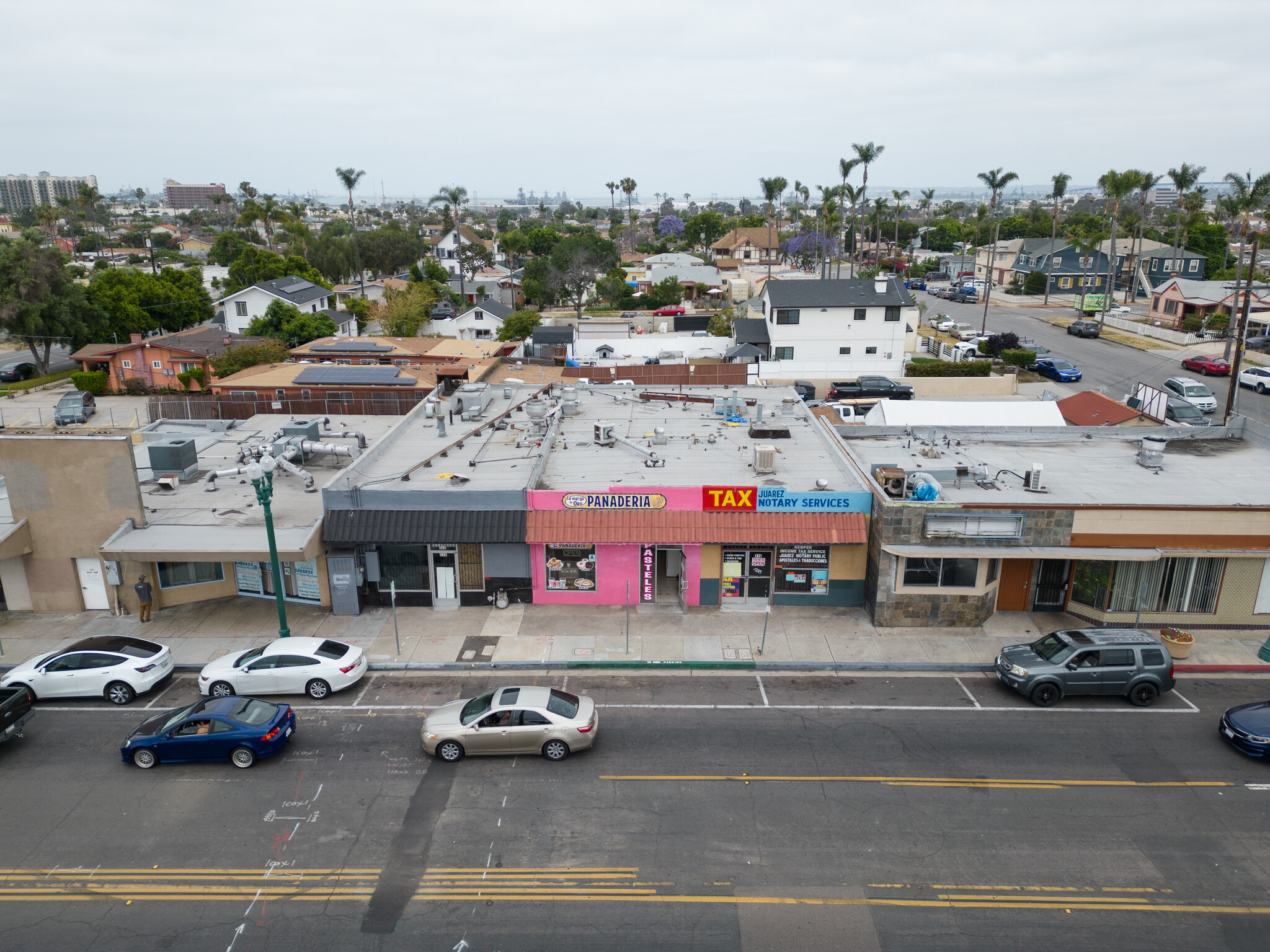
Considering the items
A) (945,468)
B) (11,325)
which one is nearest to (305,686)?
(945,468)

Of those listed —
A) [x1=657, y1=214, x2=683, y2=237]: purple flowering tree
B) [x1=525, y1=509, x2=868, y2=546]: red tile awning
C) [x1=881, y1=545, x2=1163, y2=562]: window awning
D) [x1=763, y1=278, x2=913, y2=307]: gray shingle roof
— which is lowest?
[x1=881, y1=545, x2=1163, y2=562]: window awning

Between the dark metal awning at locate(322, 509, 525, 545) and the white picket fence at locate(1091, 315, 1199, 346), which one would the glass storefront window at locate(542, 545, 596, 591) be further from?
the white picket fence at locate(1091, 315, 1199, 346)

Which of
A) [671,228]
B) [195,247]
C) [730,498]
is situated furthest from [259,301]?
[195,247]

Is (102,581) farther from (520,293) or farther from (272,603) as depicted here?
(520,293)

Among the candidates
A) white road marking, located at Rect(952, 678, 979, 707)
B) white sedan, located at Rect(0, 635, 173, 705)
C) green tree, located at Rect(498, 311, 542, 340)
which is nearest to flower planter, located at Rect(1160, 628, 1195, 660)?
white road marking, located at Rect(952, 678, 979, 707)

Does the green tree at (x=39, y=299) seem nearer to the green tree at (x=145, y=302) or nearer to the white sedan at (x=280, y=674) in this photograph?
the green tree at (x=145, y=302)

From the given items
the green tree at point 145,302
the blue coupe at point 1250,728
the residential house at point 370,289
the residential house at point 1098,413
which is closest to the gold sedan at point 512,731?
the blue coupe at point 1250,728
